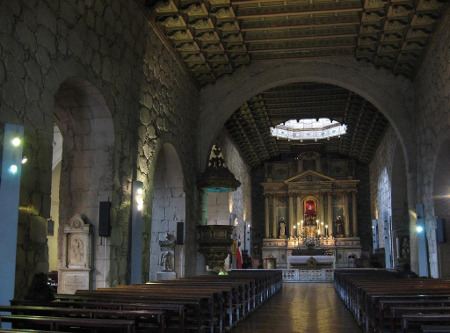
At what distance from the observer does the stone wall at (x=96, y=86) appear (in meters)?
6.77

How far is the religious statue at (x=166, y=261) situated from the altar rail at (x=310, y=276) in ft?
28.3

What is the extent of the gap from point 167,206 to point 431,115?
7464 mm

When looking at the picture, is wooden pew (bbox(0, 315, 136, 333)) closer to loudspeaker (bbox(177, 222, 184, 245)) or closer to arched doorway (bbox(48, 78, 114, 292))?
arched doorway (bbox(48, 78, 114, 292))

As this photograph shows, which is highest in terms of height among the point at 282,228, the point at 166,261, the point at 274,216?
the point at 274,216

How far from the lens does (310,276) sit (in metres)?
20.9

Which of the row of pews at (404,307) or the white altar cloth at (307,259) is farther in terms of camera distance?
the white altar cloth at (307,259)

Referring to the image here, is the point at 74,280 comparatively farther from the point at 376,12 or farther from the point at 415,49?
the point at 415,49

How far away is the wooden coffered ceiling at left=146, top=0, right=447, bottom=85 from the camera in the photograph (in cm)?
1168

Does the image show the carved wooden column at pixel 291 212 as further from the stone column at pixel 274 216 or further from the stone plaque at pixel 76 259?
the stone plaque at pixel 76 259

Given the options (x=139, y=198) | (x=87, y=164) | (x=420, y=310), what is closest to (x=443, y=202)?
(x=139, y=198)

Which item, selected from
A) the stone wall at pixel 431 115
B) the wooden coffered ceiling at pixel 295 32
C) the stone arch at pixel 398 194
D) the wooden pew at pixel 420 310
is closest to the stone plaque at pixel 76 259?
the wooden coffered ceiling at pixel 295 32

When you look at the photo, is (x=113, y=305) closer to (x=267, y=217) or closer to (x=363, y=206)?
(x=267, y=217)

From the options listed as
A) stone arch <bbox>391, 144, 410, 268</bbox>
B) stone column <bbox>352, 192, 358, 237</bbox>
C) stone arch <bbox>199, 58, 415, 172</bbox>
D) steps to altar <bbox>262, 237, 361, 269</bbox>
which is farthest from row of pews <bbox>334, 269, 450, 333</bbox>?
stone column <bbox>352, 192, 358, 237</bbox>

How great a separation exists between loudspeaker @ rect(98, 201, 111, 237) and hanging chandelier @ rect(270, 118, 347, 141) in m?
19.1
